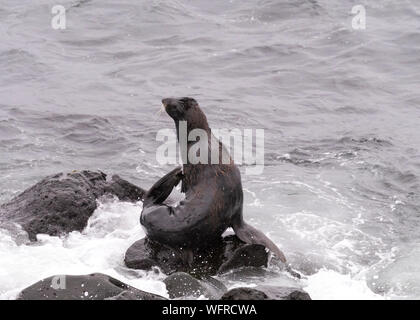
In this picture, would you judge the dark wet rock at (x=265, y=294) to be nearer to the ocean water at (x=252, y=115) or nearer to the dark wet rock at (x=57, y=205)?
the ocean water at (x=252, y=115)

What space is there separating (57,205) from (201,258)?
174 centimetres

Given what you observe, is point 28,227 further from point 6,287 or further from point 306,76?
point 306,76

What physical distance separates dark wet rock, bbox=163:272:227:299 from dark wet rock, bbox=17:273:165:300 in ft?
1.50

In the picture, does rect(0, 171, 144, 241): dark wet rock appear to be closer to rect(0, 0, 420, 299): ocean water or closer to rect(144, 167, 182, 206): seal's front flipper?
rect(0, 0, 420, 299): ocean water

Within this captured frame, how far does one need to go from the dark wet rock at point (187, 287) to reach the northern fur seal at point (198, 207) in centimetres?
70

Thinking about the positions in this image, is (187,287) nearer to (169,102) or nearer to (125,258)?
(125,258)

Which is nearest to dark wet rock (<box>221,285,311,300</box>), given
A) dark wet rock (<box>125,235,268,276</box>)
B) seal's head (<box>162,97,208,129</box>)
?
dark wet rock (<box>125,235,268,276</box>)

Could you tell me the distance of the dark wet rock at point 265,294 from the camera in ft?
19.6

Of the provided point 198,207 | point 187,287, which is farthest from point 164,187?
point 187,287

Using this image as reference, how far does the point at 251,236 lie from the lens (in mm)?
7770
